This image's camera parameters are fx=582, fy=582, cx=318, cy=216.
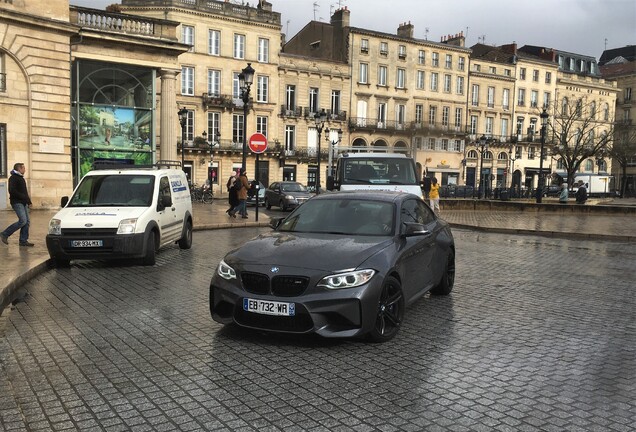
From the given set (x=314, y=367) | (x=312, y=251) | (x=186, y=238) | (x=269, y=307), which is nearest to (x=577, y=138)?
(x=186, y=238)

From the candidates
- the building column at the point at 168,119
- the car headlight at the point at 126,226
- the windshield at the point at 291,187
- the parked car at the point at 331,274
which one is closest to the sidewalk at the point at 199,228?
the car headlight at the point at 126,226

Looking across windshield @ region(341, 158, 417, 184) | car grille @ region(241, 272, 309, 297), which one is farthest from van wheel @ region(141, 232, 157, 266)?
windshield @ region(341, 158, 417, 184)

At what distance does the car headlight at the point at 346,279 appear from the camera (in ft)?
17.6

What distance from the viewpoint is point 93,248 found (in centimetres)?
1005

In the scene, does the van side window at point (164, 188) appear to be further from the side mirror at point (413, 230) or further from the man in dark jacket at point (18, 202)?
the side mirror at point (413, 230)

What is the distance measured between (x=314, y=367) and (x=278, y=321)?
642 mm

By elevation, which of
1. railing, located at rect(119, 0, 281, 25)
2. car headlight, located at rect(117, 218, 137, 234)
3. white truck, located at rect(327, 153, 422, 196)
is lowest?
car headlight, located at rect(117, 218, 137, 234)

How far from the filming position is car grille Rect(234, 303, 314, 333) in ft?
17.5

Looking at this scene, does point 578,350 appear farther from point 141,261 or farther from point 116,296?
point 141,261

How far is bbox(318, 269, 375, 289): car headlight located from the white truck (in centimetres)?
1116

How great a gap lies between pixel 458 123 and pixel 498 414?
68.5 metres

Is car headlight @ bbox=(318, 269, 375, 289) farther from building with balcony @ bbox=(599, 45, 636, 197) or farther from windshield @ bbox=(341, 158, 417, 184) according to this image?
building with balcony @ bbox=(599, 45, 636, 197)

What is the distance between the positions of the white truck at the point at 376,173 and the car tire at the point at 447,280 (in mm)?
8165

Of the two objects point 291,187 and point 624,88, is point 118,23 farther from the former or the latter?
point 624,88
